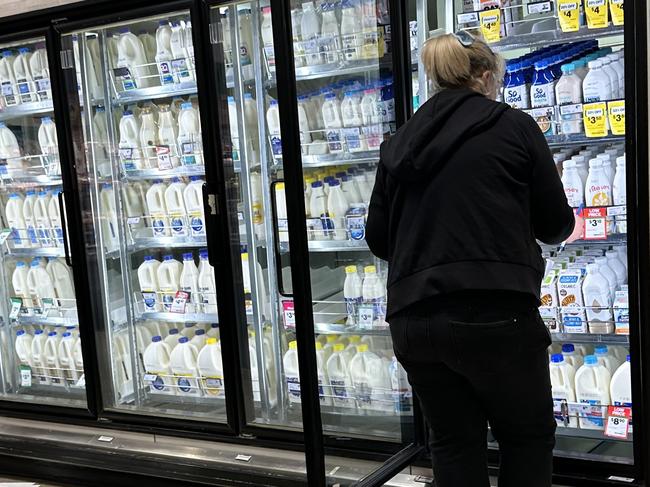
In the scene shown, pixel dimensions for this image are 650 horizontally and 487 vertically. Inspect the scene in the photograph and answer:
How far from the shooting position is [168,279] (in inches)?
155

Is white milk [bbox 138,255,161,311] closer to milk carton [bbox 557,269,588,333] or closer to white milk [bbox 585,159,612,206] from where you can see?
milk carton [bbox 557,269,588,333]

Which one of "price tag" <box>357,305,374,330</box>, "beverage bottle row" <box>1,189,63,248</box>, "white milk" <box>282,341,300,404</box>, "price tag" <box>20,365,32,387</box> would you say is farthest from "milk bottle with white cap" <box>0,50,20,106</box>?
"price tag" <box>357,305,374,330</box>

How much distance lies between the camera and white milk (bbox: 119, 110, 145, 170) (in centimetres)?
384

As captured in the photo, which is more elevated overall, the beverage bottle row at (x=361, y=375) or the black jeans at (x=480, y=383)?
the black jeans at (x=480, y=383)

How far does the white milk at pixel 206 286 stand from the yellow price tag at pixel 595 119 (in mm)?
1932

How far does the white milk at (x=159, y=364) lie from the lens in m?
3.98

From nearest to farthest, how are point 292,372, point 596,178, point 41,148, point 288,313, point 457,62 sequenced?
point 457,62
point 596,178
point 288,313
point 292,372
point 41,148

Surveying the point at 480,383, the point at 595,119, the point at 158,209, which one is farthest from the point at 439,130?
the point at 158,209

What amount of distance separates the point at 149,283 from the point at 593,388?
222 centimetres

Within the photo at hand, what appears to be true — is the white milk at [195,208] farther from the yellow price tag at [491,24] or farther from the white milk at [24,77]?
the yellow price tag at [491,24]

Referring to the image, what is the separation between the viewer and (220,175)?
3410mm

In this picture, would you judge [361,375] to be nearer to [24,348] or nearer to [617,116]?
[617,116]

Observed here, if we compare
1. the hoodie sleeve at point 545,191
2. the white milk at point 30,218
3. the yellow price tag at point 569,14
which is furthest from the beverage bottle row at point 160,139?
the hoodie sleeve at point 545,191

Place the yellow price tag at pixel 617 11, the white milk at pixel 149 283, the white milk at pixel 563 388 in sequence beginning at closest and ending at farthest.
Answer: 1. the yellow price tag at pixel 617 11
2. the white milk at pixel 563 388
3. the white milk at pixel 149 283
